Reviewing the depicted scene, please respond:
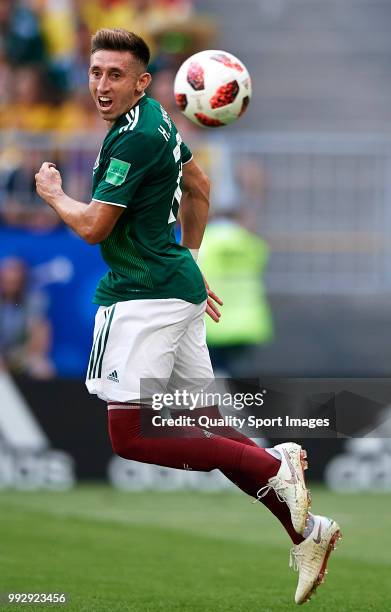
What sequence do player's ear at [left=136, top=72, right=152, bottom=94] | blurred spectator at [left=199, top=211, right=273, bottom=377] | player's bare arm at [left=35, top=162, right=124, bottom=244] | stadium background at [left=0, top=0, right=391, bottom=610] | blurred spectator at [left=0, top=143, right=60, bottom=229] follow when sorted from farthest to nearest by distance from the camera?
1. blurred spectator at [left=0, top=143, right=60, bottom=229]
2. blurred spectator at [left=199, top=211, right=273, bottom=377]
3. stadium background at [left=0, top=0, right=391, bottom=610]
4. player's ear at [left=136, top=72, right=152, bottom=94]
5. player's bare arm at [left=35, top=162, right=124, bottom=244]

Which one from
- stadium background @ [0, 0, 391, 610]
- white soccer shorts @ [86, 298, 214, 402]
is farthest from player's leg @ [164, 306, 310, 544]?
stadium background @ [0, 0, 391, 610]

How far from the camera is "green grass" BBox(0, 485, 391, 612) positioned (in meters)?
6.58

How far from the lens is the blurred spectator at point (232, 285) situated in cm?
1292

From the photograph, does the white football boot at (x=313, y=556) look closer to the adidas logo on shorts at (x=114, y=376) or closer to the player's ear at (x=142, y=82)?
the adidas logo on shorts at (x=114, y=376)

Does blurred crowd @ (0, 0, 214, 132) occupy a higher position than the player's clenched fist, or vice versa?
blurred crowd @ (0, 0, 214, 132)

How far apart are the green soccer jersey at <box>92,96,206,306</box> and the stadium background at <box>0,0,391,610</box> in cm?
216

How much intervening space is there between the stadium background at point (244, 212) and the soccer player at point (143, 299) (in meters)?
1.65

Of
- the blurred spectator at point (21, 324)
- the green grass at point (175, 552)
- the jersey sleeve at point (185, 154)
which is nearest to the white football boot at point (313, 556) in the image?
the green grass at point (175, 552)

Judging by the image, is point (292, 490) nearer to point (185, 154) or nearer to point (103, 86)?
point (185, 154)

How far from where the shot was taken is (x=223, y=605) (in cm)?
631

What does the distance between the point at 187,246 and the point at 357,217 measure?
24.9 feet

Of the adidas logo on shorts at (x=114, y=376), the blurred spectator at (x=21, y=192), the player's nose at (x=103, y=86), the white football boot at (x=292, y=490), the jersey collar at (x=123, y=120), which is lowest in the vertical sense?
the white football boot at (x=292, y=490)

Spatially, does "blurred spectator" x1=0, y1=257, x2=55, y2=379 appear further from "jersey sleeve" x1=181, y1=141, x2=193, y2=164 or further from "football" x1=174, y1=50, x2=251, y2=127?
"jersey sleeve" x1=181, y1=141, x2=193, y2=164

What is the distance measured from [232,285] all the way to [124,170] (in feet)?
23.8
